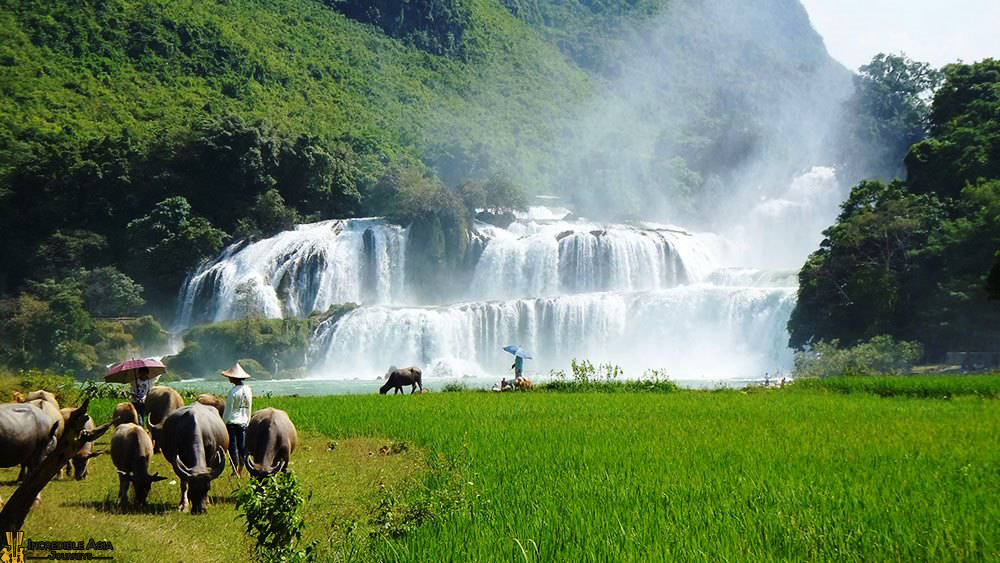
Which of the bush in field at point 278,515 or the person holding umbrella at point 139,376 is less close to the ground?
the person holding umbrella at point 139,376

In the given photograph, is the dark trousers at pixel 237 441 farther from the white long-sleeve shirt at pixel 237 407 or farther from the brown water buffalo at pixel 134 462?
the brown water buffalo at pixel 134 462

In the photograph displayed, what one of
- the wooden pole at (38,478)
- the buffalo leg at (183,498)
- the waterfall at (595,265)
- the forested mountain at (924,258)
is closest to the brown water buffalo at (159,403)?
the buffalo leg at (183,498)

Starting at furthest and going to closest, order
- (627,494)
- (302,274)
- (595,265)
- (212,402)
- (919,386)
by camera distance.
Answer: (595,265) → (302,274) → (919,386) → (212,402) → (627,494)

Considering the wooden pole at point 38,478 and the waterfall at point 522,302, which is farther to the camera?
the waterfall at point 522,302

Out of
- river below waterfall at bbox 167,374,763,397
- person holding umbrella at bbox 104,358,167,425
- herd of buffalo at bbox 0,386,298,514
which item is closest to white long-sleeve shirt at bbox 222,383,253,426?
herd of buffalo at bbox 0,386,298,514

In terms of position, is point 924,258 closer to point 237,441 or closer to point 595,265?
point 595,265

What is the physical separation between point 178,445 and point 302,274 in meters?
42.7

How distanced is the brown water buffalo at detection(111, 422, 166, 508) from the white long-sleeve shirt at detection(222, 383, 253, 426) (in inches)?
41.1

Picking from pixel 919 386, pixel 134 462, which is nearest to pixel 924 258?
pixel 919 386

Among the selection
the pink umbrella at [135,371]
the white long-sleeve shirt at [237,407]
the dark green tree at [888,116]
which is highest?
the dark green tree at [888,116]

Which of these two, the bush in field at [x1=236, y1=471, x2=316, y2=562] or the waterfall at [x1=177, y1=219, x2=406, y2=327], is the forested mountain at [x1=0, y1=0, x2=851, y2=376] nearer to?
the waterfall at [x1=177, y1=219, x2=406, y2=327]

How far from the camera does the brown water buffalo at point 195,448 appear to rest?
7.39 meters

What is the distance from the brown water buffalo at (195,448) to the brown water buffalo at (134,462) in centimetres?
26

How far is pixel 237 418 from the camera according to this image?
8.85 m
